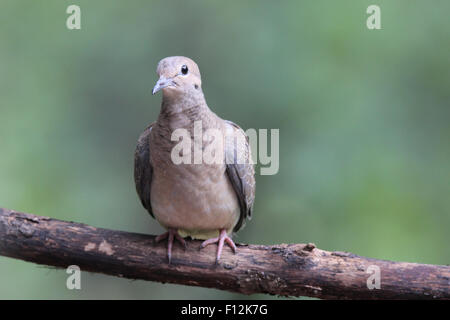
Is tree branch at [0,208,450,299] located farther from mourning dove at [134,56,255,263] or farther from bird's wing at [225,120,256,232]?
bird's wing at [225,120,256,232]

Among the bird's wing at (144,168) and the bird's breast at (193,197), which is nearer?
the bird's breast at (193,197)

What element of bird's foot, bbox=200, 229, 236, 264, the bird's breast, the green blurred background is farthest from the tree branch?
the green blurred background

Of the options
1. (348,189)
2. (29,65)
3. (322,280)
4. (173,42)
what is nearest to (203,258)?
(322,280)

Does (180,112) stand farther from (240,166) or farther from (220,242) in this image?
(220,242)

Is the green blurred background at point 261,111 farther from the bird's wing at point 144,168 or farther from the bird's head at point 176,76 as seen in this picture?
the bird's head at point 176,76

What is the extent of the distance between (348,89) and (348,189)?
82 centimetres

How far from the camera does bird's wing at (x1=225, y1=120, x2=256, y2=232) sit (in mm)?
3107

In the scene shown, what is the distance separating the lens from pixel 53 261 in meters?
2.89

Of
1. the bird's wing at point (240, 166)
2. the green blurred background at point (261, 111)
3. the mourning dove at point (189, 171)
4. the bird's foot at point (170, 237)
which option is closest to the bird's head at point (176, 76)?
the mourning dove at point (189, 171)

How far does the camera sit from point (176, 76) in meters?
2.87

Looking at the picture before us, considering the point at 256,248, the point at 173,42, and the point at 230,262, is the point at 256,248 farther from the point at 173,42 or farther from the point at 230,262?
the point at 173,42

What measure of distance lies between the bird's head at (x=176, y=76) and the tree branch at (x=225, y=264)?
Answer: 0.81m

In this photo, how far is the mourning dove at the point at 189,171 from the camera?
2.93 m

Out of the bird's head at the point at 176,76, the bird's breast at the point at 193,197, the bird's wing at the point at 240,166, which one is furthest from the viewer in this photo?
the bird's wing at the point at 240,166
